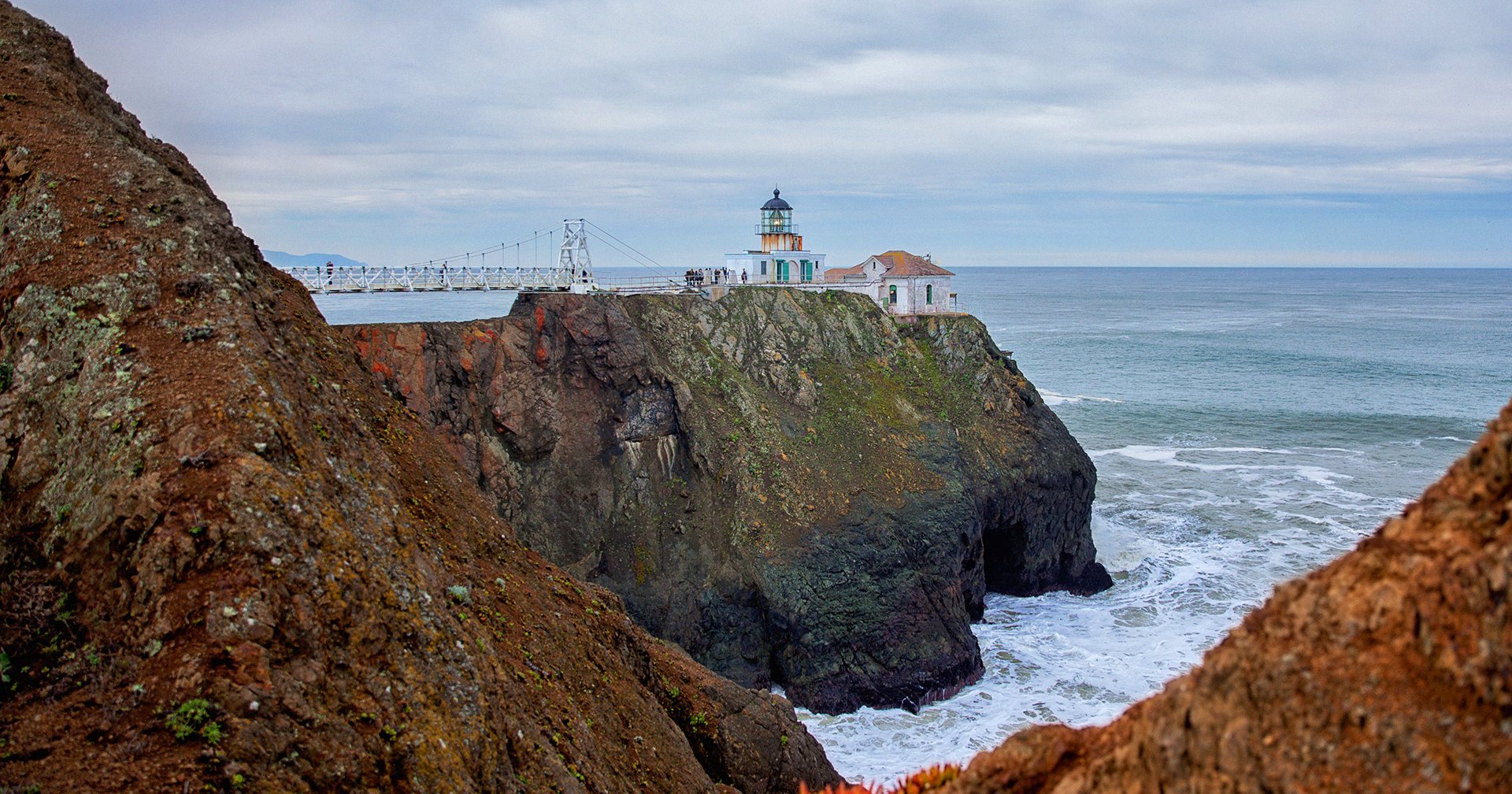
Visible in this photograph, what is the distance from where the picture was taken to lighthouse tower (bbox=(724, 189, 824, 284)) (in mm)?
55906

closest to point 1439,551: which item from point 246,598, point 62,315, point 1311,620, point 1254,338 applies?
point 1311,620

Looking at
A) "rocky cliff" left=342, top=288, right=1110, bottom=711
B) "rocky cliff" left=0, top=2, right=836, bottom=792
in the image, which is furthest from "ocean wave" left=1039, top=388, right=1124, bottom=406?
"rocky cliff" left=0, top=2, right=836, bottom=792

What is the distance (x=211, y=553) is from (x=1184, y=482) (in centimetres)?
5207

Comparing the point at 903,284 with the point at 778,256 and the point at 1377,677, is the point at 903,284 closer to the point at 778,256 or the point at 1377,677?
the point at 778,256

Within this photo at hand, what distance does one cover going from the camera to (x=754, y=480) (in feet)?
121

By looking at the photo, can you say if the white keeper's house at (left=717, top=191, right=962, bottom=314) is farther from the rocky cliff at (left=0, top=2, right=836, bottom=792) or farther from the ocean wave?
the rocky cliff at (left=0, top=2, right=836, bottom=792)

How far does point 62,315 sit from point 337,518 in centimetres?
477

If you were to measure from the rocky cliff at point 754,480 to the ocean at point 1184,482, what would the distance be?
203 centimetres

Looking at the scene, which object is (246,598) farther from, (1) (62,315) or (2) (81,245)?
(2) (81,245)

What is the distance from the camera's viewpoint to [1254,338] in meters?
123

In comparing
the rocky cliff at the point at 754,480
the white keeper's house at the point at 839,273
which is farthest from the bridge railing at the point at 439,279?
the white keeper's house at the point at 839,273

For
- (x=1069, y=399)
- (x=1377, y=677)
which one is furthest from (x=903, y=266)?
(x=1377, y=677)

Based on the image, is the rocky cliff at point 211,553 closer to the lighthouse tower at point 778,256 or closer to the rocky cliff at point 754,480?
the rocky cliff at point 754,480

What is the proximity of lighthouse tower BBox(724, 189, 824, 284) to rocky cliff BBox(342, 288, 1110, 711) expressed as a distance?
12058mm
